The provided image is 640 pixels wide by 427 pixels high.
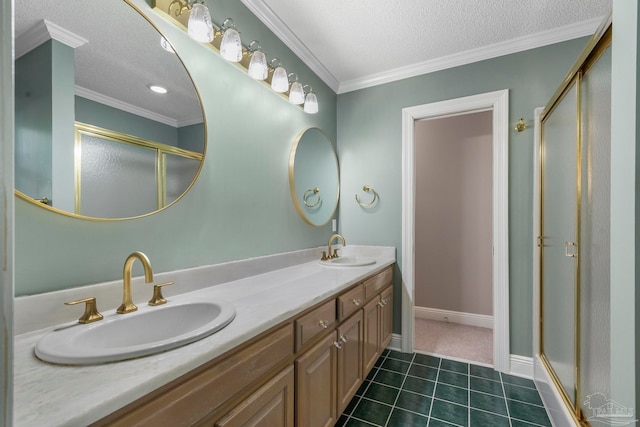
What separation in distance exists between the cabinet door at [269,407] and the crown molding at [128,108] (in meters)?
1.14

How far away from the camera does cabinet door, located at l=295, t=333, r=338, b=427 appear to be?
3.61 feet

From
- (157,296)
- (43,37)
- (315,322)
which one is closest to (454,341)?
(315,322)

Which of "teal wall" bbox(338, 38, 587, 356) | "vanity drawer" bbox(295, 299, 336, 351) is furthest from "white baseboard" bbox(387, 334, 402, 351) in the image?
"vanity drawer" bbox(295, 299, 336, 351)

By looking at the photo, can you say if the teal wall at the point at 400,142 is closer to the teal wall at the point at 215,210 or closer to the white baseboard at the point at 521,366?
the white baseboard at the point at 521,366

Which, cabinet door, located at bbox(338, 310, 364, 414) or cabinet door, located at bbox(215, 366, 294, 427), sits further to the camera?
cabinet door, located at bbox(338, 310, 364, 414)

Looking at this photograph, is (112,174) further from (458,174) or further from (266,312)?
(458,174)

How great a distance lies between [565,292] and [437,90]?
5.70 ft

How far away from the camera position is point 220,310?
970 mm

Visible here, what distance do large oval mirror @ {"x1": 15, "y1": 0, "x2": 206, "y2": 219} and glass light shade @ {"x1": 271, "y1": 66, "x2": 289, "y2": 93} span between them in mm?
580

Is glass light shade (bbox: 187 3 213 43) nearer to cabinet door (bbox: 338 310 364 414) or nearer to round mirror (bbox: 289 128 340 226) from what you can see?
round mirror (bbox: 289 128 340 226)

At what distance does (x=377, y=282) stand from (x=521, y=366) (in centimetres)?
123

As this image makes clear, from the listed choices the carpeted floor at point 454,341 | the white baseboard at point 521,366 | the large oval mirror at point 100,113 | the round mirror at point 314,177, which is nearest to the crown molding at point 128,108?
the large oval mirror at point 100,113

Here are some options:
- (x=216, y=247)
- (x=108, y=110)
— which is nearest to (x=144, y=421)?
(x=216, y=247)

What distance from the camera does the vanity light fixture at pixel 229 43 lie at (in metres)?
1.36
